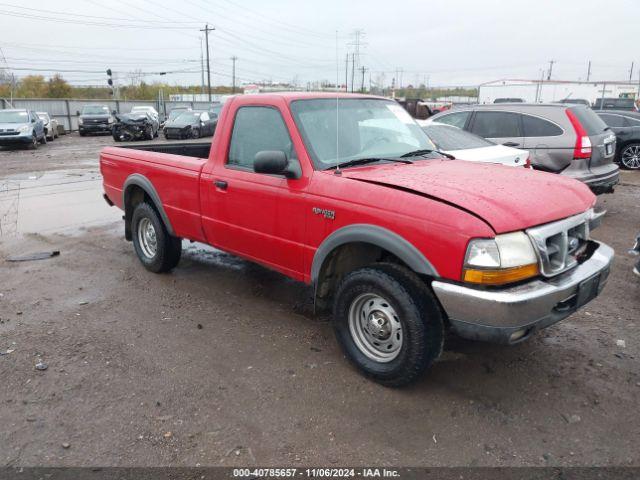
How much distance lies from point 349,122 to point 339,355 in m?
1.90

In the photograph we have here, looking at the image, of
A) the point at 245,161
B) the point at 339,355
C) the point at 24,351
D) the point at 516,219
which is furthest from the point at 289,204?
the point at 24,351

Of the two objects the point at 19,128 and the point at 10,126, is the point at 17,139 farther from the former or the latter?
the point at 10,126

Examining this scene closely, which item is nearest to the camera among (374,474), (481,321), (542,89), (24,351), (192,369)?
(374,474)

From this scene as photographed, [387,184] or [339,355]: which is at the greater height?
[387,184]

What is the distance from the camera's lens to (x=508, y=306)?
2.82 metres

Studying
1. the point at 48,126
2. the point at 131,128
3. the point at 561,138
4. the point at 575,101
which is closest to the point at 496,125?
the point at 561,138

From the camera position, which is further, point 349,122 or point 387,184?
point 349,122

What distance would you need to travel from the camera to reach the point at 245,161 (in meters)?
4.40

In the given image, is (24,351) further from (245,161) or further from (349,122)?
(349,122)

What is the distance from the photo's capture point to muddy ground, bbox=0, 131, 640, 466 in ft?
9.48

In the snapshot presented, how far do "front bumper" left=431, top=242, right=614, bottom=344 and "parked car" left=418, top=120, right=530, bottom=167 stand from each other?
3.87 meters

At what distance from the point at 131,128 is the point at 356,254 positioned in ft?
77.7

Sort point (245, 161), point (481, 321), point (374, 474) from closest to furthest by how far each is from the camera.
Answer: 1. point (374, 474)
2. point (481, 321)
3. point (245, 161)

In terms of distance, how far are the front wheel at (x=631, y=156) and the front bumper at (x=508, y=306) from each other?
12702 mm
